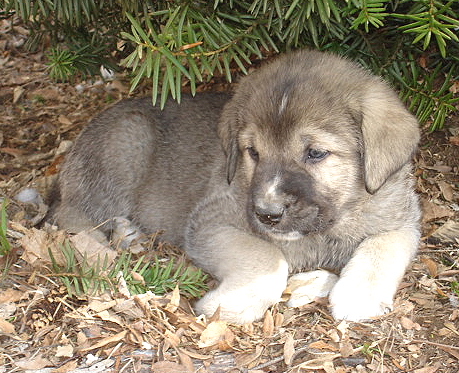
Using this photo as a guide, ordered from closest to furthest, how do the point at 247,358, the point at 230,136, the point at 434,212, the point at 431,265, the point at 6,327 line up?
the point at 247,358
the point at 6,327
the point at 431,265
the point at 230,136
the point at 434,212

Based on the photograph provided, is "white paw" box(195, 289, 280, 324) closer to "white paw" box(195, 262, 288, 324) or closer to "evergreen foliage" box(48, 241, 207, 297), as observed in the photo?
"white paw" box(195, 262, 288, 324)

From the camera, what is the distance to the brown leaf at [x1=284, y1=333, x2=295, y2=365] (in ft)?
9.10

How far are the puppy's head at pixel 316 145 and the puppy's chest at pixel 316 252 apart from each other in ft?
0.94

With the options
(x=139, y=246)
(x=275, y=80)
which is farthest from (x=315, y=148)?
(x=139, y=246)

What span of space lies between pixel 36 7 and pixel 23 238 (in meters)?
1.37

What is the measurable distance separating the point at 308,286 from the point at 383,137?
871mm

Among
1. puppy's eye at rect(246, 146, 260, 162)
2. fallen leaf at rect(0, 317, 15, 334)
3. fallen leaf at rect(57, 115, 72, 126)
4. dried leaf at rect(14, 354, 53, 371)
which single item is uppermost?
puppy's eye at rect(246, 146, 260, 162)

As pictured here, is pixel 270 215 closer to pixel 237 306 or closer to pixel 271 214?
pixel 271 214

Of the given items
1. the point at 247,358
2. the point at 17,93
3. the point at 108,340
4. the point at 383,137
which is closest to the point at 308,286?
the point at 247,358

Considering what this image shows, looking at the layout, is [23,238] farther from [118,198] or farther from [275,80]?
[275,80]

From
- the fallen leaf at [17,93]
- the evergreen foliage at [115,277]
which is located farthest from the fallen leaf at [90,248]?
the fallen leaf at [17,93]

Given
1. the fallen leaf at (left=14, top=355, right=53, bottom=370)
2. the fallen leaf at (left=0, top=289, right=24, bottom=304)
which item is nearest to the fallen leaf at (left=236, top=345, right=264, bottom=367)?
the fallen leaf at (left=14, top=355, right=53, bottom=370)

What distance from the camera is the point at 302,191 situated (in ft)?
10.6

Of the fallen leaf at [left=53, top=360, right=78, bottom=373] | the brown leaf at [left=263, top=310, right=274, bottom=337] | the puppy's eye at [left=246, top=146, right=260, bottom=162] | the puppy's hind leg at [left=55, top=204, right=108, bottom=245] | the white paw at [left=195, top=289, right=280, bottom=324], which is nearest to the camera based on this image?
the fallen leaf at [left=53, top=360, right=78, bottom=373]
